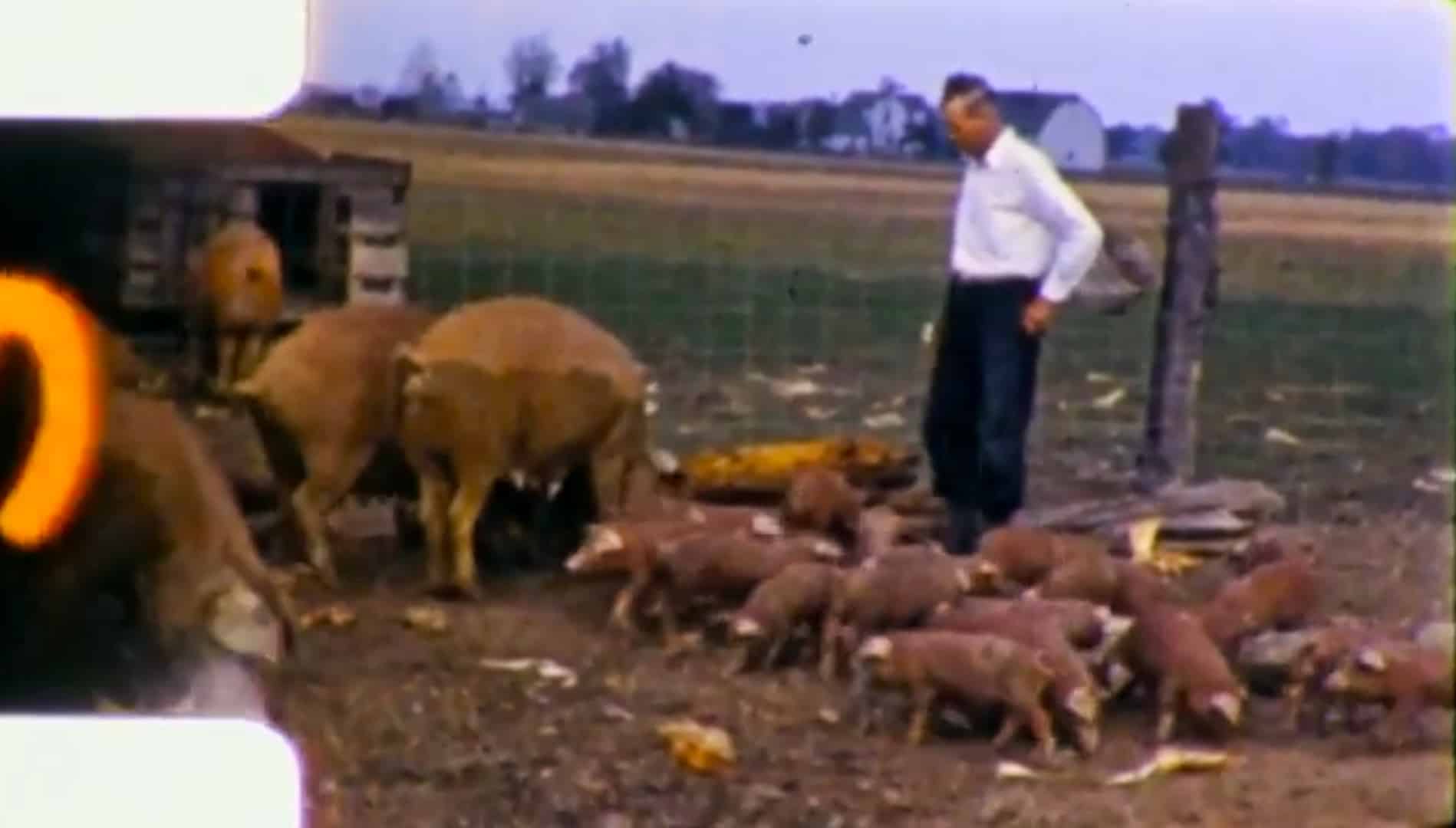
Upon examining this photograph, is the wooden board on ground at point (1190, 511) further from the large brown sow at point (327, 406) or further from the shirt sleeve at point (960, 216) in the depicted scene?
the large brown sow at point (327, 406)

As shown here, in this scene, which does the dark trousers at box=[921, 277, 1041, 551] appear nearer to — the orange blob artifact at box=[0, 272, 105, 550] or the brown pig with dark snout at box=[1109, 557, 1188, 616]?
the brown pig with dark snout at box=[1109, 557, 1188, 616]

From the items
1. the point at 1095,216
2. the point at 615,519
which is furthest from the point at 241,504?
the point at 1095,216

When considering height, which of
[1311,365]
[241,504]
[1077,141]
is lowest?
[241,504]

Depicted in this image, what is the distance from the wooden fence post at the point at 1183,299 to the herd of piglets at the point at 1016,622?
0.10m

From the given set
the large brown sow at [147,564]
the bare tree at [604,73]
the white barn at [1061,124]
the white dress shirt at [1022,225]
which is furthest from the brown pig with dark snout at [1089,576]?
the large brown sow at [147,564]

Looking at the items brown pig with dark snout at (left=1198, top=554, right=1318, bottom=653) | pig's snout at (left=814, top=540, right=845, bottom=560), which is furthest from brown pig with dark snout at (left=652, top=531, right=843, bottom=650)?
brown pig with dark snout at (left=1198, top=554, right=1318, bottom=653)

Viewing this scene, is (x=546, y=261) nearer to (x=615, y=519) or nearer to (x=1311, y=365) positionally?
(x=615, y=519)

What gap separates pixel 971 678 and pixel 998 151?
45cm

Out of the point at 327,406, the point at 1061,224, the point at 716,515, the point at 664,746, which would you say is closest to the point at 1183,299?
the point at 1061,224

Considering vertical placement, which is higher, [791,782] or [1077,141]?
[1077,141]

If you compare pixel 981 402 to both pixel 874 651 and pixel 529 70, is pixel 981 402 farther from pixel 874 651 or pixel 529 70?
pixel 529 70

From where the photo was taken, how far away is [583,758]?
109 inches

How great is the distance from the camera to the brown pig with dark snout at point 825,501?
2.79m

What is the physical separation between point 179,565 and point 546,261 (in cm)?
42
